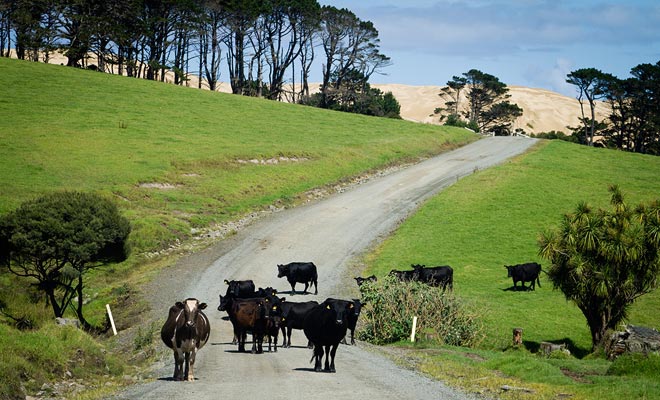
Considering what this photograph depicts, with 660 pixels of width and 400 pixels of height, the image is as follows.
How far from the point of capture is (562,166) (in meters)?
84.0

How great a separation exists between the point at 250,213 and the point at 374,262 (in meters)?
14.7

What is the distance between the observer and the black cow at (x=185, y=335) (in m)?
18.3

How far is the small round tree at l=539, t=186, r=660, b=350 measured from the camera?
32656mm

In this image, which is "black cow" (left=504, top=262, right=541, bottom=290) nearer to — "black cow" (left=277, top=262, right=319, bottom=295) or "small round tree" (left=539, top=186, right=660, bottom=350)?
"small round tree" (left=539, top=186, right=660, bottom=350)

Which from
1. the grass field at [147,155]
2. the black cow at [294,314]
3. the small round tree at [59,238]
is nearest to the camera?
the black cow at [294,314]

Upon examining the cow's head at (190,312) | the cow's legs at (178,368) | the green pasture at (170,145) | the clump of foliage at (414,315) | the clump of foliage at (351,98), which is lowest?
the clump of foliage at (414,315)

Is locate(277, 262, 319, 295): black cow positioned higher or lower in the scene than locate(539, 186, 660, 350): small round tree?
lower

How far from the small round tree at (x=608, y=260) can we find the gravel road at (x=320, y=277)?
11.7m

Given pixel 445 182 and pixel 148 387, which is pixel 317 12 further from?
pixel 148 387

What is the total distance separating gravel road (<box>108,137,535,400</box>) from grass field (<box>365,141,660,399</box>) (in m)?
2.18

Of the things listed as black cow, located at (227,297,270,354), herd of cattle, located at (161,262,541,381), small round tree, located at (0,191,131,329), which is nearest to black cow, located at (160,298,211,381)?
herd of cattle, located at (161,262,541,381)

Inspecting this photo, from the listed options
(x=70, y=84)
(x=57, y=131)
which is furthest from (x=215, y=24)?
(x=57, y=131)

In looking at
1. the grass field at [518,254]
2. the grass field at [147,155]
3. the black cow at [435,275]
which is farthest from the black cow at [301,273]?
the grass field at [147,155]

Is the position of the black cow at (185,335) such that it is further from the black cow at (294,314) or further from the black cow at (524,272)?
the black cow at (524,272)
